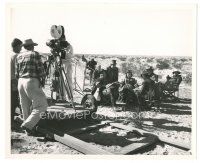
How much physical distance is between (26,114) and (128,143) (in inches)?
55.6

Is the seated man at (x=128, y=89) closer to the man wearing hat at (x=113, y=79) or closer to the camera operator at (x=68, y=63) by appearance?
the man wearing hat at (x=113, y=79)

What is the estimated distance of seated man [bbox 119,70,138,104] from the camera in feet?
13.8

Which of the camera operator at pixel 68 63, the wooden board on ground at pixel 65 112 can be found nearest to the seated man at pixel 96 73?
the camera operator at pixel 68 63

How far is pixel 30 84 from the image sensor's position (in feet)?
13.5

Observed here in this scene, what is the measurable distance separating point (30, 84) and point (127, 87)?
1.30 m

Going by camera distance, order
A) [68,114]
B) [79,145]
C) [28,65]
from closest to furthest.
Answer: [79,145] < [28,65] < [68,114]

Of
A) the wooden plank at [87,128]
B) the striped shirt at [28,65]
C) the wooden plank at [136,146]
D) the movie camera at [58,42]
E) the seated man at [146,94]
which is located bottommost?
the wooden plank at [136,146]

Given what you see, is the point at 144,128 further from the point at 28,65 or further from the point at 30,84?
the point at 28,65

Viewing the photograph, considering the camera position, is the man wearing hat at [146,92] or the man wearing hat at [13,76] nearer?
the man wearing hat at [13,76]

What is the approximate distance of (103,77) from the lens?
4277mm

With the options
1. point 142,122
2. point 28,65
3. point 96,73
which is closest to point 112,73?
point 96,73

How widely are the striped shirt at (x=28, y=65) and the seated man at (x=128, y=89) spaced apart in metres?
1.15

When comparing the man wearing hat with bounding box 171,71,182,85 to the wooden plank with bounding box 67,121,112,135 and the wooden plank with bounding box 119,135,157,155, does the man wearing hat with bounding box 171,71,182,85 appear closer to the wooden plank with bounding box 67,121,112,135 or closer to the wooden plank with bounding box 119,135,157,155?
the wooden plank with bounding box 119,135,157,155

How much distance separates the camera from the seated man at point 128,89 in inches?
166
